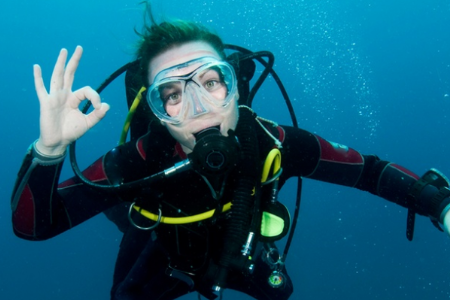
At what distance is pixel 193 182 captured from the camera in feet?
8.61

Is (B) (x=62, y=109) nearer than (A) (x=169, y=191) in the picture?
Yes

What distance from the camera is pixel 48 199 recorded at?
2293mm

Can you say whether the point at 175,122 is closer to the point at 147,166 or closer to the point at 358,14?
the point at 147,166

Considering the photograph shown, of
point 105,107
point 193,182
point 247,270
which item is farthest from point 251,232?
point 105,107

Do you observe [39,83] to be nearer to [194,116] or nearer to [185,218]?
[194,116]

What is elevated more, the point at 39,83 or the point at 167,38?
the point at 167,38

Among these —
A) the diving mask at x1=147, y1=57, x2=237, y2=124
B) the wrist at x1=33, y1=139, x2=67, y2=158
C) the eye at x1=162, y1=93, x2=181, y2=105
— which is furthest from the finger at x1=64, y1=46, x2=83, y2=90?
the eye at x1=162, y1=93, x2=181, y2=105

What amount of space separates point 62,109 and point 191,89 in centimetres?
83

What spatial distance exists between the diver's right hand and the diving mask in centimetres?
41

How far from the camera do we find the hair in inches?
104

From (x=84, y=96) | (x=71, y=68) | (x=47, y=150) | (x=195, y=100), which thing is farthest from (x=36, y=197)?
(x=195, y=100)

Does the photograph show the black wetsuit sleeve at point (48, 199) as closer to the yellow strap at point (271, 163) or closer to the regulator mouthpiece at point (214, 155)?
the regulator mouthpiece at point (214, 155)

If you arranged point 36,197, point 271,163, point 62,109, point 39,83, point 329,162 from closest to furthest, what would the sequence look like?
point 39,83 → point 62,109 → point 36,197 → point 271,163 → point 329,162

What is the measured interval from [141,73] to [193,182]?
0.97 meters
